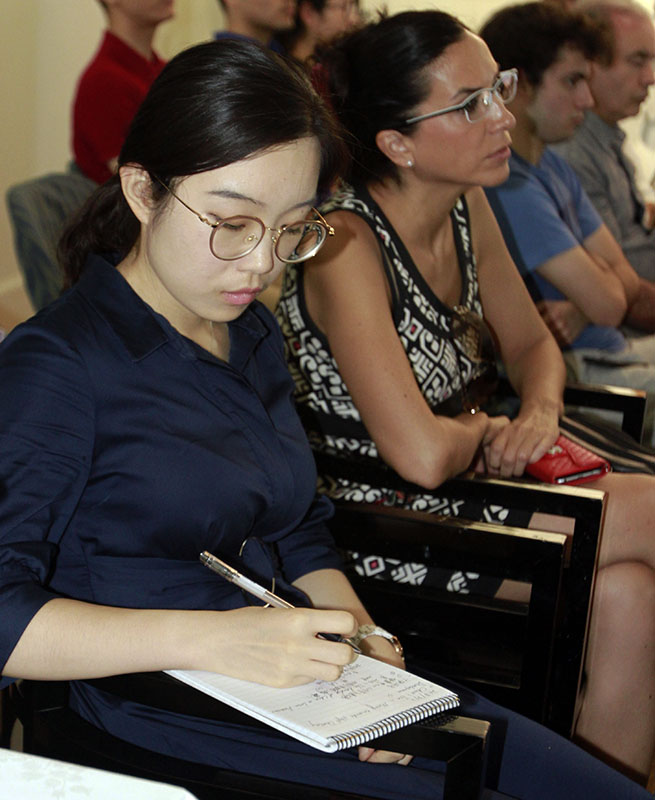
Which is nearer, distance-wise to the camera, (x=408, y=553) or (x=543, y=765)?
(x=543, y=765)

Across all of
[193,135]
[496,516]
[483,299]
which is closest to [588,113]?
[483,299]

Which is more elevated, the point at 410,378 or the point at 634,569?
the point at 410,378

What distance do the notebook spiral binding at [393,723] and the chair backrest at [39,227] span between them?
127cm

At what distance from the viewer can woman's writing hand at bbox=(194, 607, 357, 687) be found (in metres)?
0.93

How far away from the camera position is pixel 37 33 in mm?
3787

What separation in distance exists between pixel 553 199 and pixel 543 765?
1589 millimetres

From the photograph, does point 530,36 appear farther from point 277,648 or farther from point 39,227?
point 277,648

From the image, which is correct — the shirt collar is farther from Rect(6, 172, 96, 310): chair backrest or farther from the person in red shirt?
the person in red shirt

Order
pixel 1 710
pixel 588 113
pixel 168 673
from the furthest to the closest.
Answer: pixel 588 113
pixel 1 710
pixel 168 673

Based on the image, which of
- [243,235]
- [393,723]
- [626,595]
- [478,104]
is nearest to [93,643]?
[393,723]

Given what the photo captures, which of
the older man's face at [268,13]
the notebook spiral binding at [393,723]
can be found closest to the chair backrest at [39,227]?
the older man's face at [268,13]

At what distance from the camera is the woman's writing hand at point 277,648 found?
3.06 feet

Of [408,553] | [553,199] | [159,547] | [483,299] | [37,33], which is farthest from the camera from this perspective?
[37,33]

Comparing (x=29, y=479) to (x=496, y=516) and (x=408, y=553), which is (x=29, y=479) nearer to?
(x=408, y=553)
